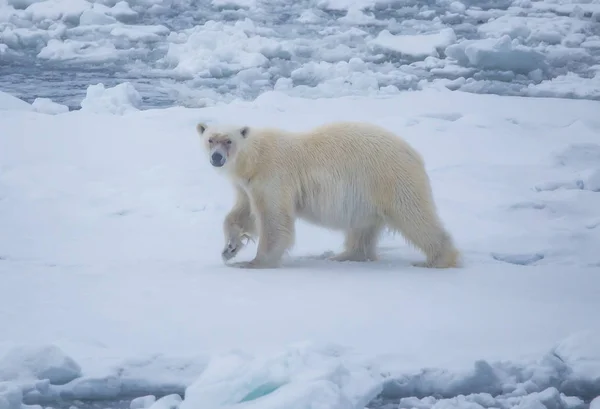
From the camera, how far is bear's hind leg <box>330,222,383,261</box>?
16.0ft

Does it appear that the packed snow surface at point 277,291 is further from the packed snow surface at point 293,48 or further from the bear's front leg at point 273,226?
the packed snow surface at point 293,48

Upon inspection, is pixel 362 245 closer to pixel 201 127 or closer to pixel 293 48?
pixel 201 127

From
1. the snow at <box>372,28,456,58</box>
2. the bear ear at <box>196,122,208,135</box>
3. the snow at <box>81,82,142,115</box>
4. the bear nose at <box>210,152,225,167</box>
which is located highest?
the bear ear at <box>196,122,208,135</box>

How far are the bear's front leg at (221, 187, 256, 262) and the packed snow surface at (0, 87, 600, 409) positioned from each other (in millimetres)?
230

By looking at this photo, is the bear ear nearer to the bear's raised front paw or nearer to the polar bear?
the polar bear

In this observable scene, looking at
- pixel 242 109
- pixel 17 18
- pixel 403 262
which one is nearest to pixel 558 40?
pixel 242 109

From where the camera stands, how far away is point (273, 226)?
4.62 metres

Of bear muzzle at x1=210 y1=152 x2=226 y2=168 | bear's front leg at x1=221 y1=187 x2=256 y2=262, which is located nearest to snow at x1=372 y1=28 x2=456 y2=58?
bear's front leg at x1=221 y1=187 x2=256 y2=262

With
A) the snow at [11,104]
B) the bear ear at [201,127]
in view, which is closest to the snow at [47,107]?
the snow at [11,104]

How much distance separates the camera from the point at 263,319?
3502mm

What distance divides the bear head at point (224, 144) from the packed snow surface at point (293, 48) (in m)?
5.40

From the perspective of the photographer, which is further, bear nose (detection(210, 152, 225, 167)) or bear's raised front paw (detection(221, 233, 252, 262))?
bear's raised front paw (detection(221, 233, 252, 262))

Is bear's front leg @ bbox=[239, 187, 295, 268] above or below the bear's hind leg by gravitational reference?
above

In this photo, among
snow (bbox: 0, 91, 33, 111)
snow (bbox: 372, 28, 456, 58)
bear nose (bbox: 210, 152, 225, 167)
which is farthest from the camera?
snow (bbox: 372, 28, 456, 58)
